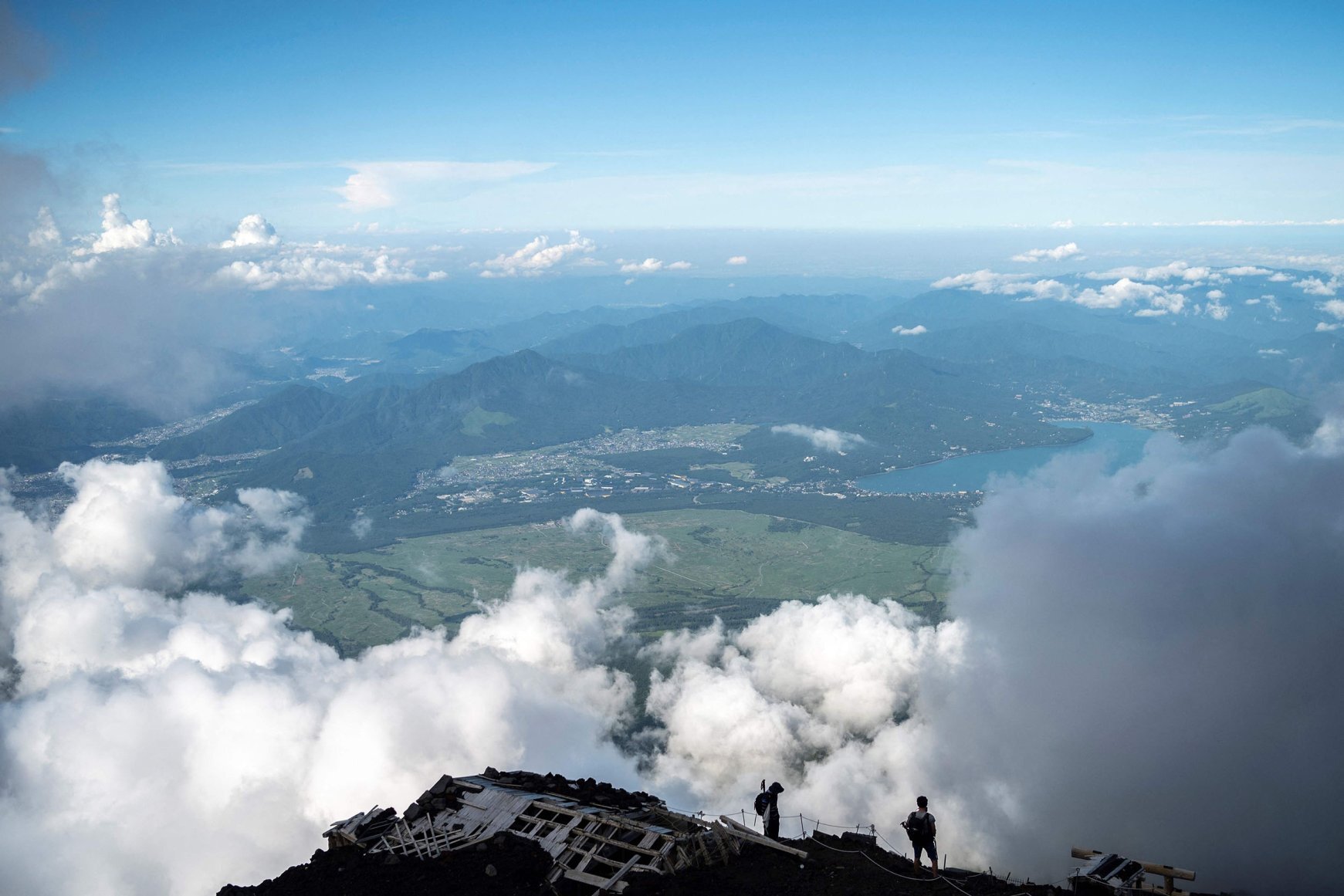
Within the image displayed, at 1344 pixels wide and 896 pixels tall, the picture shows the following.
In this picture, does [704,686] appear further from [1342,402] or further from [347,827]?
[1342,402]

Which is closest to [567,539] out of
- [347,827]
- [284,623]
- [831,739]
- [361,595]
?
[361,595]

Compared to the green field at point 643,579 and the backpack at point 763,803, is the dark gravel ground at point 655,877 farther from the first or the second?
the green field at point 643,579

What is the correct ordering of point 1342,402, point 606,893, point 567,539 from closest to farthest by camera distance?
point 606,893, point 1342,402, point 567,539

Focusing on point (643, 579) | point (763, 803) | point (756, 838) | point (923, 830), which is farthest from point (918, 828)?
point (643, 579)

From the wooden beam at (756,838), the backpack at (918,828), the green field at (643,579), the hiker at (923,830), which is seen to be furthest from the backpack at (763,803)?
the green field at (643,579)

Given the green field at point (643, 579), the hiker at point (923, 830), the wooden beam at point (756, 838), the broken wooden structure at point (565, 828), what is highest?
the hiker at point (923, 830)

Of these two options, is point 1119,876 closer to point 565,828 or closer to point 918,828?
point 918,828
